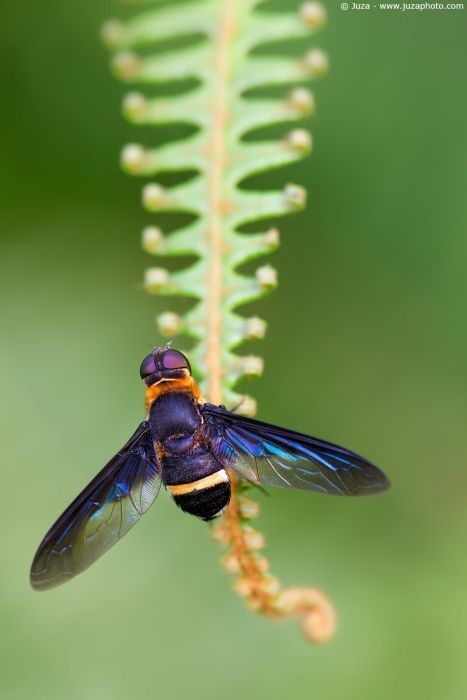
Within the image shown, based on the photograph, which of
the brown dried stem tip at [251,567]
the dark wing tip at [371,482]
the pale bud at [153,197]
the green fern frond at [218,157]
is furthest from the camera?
the pale bud at [153,197]

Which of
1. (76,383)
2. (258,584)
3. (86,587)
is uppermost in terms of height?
(76,383)

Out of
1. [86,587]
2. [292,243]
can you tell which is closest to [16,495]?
[86,587]

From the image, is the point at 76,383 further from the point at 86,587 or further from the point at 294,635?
the point at 294,635

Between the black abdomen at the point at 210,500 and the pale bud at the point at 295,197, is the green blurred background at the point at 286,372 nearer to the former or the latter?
the pale bud at the point at 295,197

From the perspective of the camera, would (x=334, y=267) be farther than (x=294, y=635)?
Yes

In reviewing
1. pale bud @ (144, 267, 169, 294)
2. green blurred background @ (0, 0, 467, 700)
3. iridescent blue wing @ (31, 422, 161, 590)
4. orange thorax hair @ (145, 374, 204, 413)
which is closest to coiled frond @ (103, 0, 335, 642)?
pale bud @ (144, 267, 169, 294)

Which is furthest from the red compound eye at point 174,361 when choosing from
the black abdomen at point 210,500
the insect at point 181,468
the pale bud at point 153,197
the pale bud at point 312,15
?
the pale bud at point 312,15
